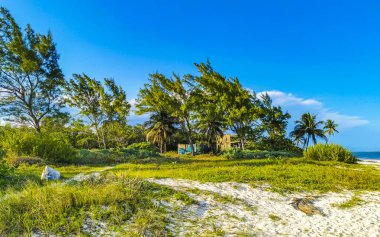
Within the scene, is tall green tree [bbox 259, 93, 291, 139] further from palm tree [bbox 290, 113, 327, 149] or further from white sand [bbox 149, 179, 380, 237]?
white sand [bbox 149, 179, 380, 237]

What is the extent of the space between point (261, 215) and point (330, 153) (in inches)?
664

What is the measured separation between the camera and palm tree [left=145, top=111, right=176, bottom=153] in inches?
1636

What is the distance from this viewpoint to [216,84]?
32.1 m

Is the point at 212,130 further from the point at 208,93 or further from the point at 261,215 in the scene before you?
the point at 261,215

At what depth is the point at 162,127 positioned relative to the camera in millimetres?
41562

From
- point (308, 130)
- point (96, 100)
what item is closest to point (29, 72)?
point (96, 100)

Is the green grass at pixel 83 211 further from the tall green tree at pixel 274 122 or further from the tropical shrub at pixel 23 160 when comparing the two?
the tall green tree at pixel 274 122

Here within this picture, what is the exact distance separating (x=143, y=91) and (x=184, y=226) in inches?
1069

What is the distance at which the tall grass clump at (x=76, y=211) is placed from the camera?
5.33 meters

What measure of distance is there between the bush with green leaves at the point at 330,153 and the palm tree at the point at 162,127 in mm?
24257

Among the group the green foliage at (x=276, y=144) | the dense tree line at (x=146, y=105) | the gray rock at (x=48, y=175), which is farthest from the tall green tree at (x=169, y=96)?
the gray rock at (x=48, y=175)

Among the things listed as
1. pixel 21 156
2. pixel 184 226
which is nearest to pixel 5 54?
pixel 21 156

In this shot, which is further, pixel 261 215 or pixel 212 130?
pixel 212 130

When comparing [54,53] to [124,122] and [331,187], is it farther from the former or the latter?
[331,187]
